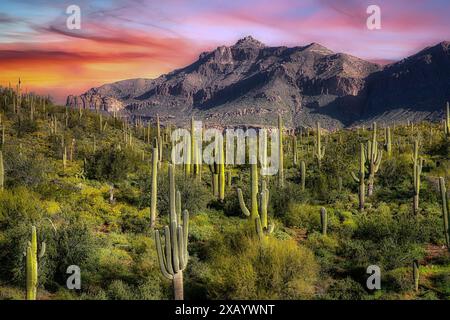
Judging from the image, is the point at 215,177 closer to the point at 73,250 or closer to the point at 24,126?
the point at 73,250

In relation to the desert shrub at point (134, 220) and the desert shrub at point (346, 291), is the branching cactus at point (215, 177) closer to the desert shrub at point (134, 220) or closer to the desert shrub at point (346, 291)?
the desert shrub at point (134, 220)

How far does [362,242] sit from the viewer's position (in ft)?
53.4

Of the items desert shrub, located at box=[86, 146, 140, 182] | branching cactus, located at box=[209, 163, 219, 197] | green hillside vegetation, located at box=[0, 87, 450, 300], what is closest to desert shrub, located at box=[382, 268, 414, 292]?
green hillside vegetation, located at box=[0, 87, 450, 300]

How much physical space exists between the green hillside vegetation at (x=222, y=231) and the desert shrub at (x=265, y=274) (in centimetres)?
3

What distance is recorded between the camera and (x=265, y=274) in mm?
11086

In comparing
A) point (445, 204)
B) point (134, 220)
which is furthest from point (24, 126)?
point (445, 204)

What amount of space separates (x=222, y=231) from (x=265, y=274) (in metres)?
4.80

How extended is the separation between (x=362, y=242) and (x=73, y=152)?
24589mm

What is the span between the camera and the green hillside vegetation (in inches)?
444

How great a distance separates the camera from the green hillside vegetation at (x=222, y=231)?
11.3 m

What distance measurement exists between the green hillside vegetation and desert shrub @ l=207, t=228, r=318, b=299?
0.10 ft

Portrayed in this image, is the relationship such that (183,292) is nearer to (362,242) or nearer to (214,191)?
(362,242)

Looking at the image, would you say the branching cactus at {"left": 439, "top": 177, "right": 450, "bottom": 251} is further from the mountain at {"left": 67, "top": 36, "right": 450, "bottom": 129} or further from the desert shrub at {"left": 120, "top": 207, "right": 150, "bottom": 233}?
the mountain at {"left": 67, "top": 36, "right": 450, "bottom": 129}
